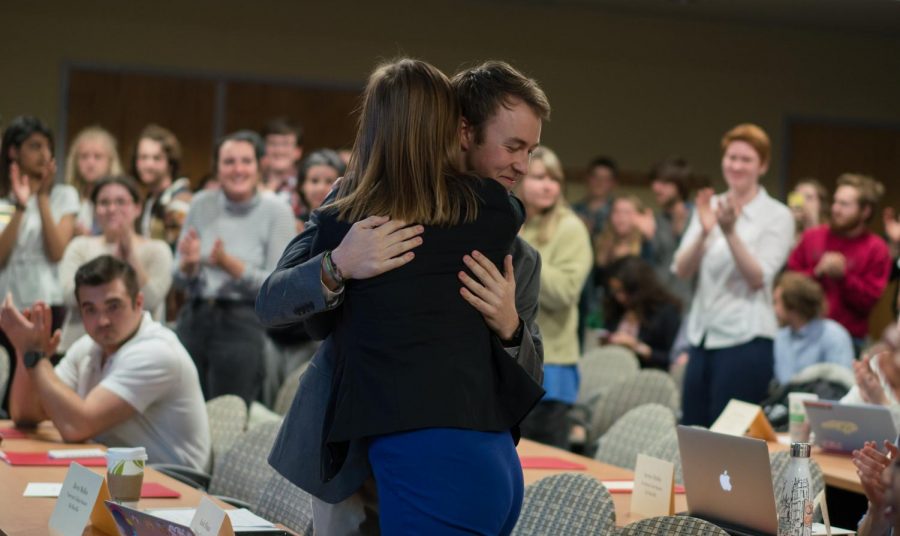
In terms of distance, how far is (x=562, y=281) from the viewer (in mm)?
5703

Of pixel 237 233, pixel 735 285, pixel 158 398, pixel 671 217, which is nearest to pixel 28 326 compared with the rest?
pixel 158 398

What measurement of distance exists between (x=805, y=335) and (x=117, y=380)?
3653mm

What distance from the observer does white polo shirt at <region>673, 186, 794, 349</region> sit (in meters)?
5.45

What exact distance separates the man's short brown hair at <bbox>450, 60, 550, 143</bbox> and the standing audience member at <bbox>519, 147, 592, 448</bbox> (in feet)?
10.8

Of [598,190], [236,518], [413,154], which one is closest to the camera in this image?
[413,154]

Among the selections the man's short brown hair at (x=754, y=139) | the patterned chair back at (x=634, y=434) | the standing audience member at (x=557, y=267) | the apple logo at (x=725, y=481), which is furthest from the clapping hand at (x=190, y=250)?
the apple logo at (x=725, y=481)

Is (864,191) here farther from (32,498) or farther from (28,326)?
(32,498)

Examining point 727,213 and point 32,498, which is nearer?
point 32,498

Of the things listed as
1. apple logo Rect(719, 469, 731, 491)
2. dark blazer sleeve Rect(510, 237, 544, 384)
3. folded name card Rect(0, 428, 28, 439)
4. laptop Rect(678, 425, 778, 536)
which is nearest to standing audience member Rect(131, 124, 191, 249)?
folded name card Rect(0, 428, 28, 439)

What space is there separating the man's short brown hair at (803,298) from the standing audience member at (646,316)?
1.32 meters

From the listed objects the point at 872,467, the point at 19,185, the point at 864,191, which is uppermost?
the point at 864,191

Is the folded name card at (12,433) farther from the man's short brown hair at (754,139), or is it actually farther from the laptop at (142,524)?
the man's short brown hair at (754,139)

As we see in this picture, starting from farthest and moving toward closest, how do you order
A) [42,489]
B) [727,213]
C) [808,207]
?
[808,207], [727,213], [42,489]

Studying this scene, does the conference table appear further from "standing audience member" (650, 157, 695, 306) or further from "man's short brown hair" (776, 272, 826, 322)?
"standing audience member" (650, 157, 695, 306)
